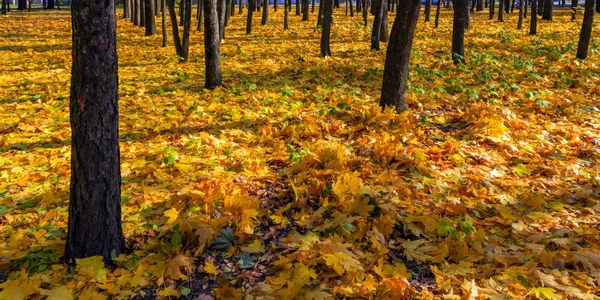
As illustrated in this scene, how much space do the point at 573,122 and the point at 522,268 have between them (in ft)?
17.2

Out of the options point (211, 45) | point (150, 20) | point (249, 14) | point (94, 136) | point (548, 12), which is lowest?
point (94, 136)

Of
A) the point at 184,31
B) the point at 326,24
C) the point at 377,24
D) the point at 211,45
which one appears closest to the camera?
the point at 211,45

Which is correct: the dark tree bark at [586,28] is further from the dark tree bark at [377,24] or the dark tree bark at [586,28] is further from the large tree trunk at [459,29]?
the dark tree bark at [377,24]

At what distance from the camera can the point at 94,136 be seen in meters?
3.24

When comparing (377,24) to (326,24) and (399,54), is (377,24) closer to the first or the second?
(326,24)

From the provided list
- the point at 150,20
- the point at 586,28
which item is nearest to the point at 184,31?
the point at 150,20

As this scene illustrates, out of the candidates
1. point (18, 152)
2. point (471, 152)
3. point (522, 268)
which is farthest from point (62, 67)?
point (522, 268)

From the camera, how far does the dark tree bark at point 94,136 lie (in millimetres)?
3010

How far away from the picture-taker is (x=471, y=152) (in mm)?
5742

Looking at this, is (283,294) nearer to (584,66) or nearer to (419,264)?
(419,264)

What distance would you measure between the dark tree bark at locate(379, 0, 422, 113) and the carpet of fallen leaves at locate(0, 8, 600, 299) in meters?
0.46

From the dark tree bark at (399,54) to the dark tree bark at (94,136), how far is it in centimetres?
487

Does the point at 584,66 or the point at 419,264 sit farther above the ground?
the point at 584,66

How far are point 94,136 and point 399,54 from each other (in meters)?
5.20
